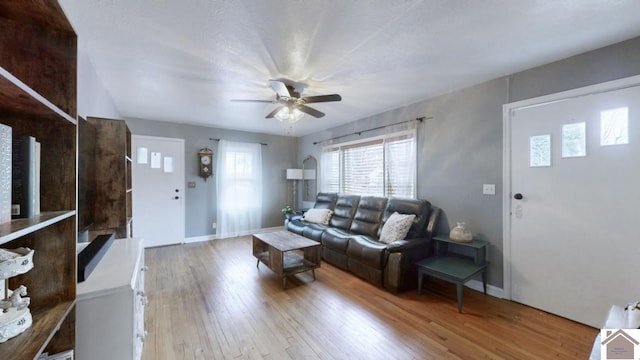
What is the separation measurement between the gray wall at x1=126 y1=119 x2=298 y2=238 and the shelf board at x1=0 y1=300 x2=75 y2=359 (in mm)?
4147

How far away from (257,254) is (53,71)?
2950 mm

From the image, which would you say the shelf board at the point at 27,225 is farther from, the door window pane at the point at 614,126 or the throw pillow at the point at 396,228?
the door window pane at the point at 614,126

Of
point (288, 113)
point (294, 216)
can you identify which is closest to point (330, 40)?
point (288, 113)

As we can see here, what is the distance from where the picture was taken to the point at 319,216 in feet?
14.5

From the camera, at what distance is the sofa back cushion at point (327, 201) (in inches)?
180

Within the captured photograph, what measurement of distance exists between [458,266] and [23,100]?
3236 mm

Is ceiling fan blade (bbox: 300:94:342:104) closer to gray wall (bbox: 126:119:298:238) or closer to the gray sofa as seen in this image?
the gray sofa

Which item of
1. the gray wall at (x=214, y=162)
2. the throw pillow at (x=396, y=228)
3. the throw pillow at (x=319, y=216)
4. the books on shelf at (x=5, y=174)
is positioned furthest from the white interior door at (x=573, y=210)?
the gray wall at (x=214, y=162)

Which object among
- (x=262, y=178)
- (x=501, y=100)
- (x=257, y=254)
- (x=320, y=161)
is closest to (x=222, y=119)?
(x=262, y=178)

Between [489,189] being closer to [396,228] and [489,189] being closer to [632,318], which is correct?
[396,228]

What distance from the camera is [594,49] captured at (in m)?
2.10

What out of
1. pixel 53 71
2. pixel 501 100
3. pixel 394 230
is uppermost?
pixel 501 100

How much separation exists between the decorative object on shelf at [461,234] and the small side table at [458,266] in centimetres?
5

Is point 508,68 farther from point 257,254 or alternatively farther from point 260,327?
point 257,254
